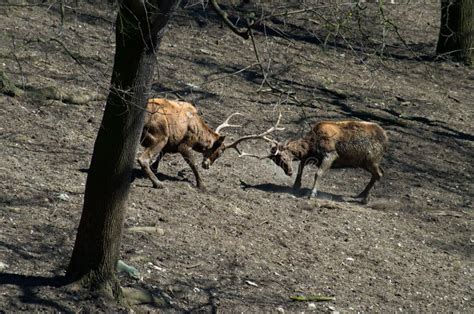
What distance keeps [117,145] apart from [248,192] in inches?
207

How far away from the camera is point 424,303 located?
32.7 ft

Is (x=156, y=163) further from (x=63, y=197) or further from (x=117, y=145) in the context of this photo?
(x=117, y=145)

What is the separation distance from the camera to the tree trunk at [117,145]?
701cm

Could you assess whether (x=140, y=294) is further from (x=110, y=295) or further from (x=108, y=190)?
(x=108, y=190)

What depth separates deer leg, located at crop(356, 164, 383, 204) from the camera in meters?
13.5

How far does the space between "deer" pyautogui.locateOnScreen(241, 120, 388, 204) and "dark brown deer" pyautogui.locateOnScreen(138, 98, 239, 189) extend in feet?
3.89

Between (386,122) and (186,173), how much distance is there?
484 cm

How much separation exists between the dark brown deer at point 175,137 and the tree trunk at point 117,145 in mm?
3807

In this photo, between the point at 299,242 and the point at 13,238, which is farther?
the point at 299,242

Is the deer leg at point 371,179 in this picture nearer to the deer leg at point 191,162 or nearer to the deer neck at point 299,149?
the deer neck at point 299,149

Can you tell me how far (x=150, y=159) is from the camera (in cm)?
1178

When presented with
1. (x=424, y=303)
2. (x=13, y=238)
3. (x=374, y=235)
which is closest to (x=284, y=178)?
(x=374, y=235)

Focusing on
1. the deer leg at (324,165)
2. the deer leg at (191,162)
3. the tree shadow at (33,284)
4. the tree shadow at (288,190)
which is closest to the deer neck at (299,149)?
the deer leg at (324,165)

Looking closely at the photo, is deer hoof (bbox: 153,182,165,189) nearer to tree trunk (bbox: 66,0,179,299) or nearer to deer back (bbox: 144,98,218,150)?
deer back (bbox: 144,98,218,150)
